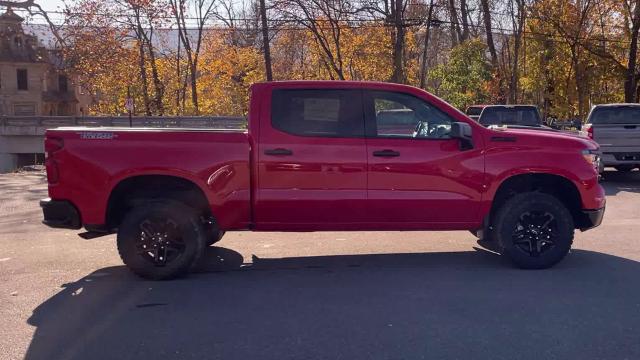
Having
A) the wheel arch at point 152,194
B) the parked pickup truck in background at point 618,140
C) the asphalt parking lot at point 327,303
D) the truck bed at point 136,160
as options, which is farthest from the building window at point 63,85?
the truck bed at point 136,160

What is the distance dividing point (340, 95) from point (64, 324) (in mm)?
3423

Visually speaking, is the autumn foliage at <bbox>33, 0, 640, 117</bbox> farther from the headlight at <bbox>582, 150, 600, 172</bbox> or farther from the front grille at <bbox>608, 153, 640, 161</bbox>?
the headlight at <bbox>582, 150, 600, 172</bbox>

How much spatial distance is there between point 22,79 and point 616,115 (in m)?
58.2

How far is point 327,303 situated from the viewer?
549cm

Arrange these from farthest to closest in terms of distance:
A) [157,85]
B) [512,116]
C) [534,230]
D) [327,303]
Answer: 1. [157,85]
2. [512,116]
3. [534,230]
4. [327,303]

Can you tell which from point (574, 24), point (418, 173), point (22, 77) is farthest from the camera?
point (22, 77)

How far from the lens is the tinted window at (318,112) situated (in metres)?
6.34

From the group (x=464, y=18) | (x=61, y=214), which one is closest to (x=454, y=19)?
(x=464, y=18)

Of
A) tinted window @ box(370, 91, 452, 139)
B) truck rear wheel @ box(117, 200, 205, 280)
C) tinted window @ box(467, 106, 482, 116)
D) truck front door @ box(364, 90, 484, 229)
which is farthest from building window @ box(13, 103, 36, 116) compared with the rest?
truck front door @ box(364, 90, 484, 229)

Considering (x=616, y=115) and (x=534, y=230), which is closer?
(x=534, y=230)

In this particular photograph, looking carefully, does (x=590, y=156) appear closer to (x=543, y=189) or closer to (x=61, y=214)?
(x=543, y=189)

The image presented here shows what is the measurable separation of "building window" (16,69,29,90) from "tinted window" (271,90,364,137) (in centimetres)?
6105

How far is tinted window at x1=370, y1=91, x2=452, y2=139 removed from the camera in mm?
6445

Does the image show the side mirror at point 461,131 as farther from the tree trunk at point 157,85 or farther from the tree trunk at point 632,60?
the tree trunk at point 157,85
